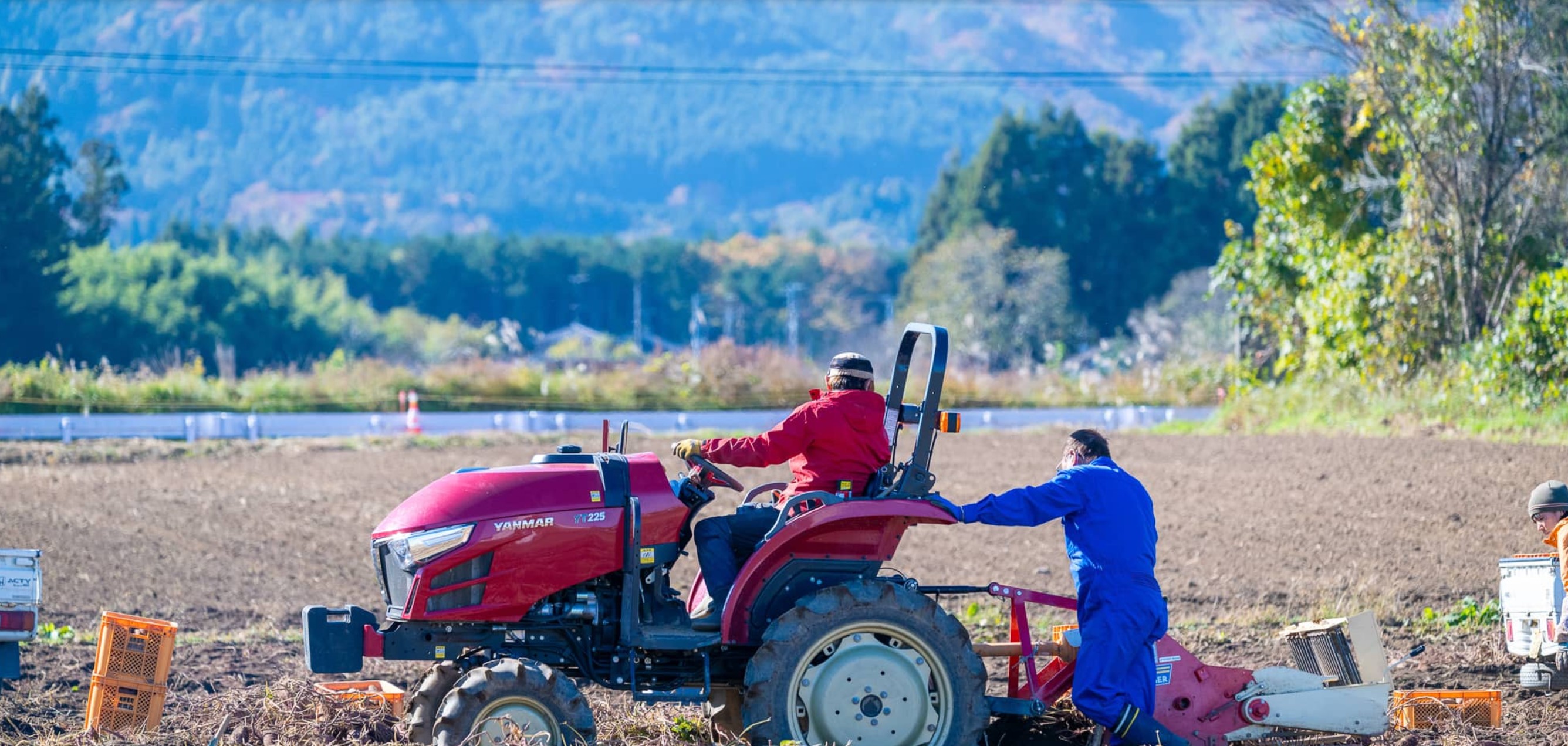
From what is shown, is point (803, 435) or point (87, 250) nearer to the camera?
point (803, 435)

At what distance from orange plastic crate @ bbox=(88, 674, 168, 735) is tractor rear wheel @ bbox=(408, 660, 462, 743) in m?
1.68

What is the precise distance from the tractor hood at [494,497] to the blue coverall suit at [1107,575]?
1606 millimetres

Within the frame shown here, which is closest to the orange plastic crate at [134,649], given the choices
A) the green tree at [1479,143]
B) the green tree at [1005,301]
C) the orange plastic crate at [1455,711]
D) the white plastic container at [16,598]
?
the white plastic container at [16,598]

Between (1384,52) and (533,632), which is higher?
(1384,52)

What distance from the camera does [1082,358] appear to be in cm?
5531

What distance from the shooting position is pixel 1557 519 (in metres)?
7.58

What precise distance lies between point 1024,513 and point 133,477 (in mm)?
15722

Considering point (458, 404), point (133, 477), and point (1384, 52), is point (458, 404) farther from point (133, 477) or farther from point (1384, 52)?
point (1384, 52)

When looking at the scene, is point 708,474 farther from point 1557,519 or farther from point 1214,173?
point 1214,173

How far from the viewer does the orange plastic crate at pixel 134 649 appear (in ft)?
23.2

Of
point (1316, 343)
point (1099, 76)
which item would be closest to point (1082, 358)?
point (1099, 76)

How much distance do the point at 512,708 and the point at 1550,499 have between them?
16.5 feet

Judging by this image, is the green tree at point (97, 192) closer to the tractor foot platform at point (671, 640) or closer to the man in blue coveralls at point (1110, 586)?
the tractor foot platform at point (671, 640)

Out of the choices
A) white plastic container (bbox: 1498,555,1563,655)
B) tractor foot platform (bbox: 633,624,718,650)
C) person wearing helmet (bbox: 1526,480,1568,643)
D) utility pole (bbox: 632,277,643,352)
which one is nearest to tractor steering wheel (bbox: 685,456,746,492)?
tractor foot platform (bbox: 633,624,718,650)
